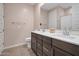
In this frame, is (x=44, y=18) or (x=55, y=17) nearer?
(x=55, y=17)

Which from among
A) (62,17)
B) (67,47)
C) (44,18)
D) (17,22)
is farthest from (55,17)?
(17,22)

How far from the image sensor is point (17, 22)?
14.5 ft

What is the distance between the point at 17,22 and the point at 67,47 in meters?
3.40

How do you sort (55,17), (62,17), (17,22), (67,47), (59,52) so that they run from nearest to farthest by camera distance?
1. (67,47)
2. (59,52)
3. (62,17)
4. (55,17)
5. (17,22)

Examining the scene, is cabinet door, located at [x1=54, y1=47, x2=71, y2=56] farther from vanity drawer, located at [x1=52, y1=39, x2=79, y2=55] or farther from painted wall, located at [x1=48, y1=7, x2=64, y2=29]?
painted wall, located at [x1=48, y1=7, x2=64, y2=29]

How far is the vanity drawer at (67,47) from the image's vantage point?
4.11 ft

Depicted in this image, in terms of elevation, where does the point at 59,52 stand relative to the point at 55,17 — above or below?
below

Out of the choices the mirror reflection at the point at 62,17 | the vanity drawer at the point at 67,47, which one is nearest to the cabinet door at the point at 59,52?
the vanity drawer at the point at 67,47

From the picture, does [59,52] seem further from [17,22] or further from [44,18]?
[17,22]

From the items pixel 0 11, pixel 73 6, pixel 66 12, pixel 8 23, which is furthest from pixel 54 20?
pixel 8 23

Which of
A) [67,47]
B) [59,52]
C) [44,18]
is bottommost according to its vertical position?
[59,52]

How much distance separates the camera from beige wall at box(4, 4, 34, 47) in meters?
3.96

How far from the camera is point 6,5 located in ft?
12.8

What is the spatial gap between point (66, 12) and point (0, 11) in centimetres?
208
